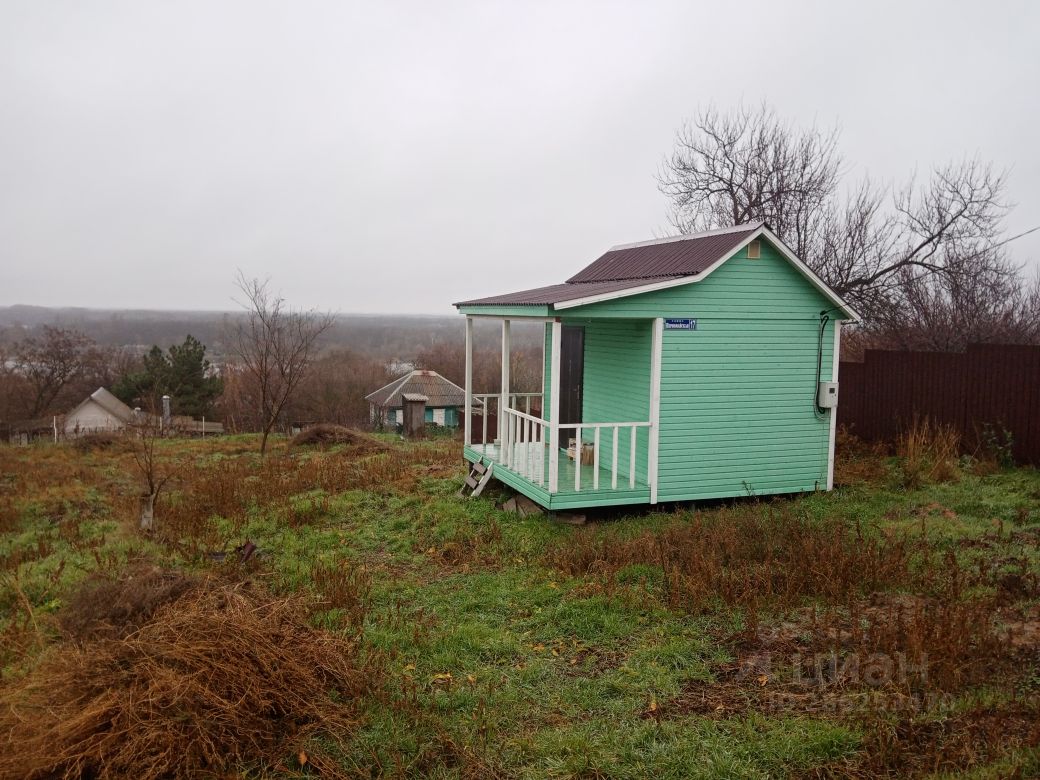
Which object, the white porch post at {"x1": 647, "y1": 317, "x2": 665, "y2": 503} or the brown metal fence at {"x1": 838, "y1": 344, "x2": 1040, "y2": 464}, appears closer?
the white porch post at {"x1": 647, "y1": 317, "x2": 665, "y2": 503}

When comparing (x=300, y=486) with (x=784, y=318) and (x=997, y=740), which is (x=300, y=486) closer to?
(x=784, y=318)

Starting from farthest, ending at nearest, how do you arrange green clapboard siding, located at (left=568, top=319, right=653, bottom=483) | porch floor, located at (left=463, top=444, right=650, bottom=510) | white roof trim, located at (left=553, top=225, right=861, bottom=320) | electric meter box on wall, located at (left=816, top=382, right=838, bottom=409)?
electric meter box on wall, located at (left=816, top=382, right=838, bottom=409)
green clapboard siding, located at (left=568, top=319, right=653, bottom=483)
porch floor, located at (left=463, top=444, right=650, bottom=510)
white roof trim, located at (left=553, top=225, right=861, bottom=320)

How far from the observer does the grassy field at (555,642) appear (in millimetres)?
4238

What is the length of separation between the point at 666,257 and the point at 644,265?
1.37 ft

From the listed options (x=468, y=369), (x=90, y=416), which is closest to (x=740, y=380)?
(x=468, y=369)

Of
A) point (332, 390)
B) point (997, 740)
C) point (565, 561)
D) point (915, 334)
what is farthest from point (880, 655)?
point (332, 390)

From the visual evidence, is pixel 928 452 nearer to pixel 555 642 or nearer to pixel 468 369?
pixel 468 369

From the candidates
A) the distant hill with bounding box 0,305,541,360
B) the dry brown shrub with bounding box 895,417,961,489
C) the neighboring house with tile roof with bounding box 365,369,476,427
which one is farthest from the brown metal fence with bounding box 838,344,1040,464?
the distant hill with bounding box 0,305,541,360

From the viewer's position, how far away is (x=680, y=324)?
977 cm

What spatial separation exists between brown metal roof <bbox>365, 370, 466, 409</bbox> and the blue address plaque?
3070 cm

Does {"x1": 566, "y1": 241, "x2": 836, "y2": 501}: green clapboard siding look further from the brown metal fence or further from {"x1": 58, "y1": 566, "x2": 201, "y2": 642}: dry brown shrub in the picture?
{"x1": 58, "y1": 566, "x2": 201, "y2": 642}: dry brown shrub

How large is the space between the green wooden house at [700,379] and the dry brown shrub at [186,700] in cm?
450

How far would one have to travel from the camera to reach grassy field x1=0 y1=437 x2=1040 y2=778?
424 cm

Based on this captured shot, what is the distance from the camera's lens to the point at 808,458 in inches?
419
